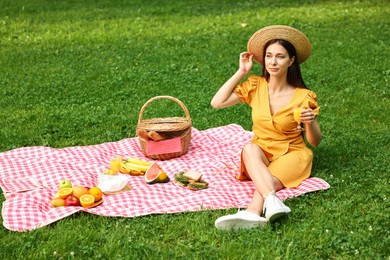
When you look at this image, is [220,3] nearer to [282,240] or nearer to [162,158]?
[162,158]

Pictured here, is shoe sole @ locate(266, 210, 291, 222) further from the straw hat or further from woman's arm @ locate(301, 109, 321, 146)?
the straw hat

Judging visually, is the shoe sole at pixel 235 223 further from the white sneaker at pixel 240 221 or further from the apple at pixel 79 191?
the apple at pixel 79 191

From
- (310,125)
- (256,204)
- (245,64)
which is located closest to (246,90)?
(245,64)

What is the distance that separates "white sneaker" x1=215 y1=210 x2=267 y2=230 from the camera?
4.35 m

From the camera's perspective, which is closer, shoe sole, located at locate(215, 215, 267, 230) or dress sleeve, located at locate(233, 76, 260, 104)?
shoe sole, located at locate(215, 215, 267, 230)

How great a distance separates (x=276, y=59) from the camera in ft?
17.3

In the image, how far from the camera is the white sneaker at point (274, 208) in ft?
14.5

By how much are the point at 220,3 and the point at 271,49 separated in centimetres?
867

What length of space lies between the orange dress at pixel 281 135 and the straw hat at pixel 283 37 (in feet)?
1.00

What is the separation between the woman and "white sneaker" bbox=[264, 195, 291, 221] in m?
0.37

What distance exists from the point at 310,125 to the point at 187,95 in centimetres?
288

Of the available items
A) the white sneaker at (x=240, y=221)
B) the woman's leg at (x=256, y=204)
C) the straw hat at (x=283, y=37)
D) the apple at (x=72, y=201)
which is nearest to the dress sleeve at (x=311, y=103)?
the straw hat at (x=283, y=37)

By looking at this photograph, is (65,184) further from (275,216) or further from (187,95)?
(187,95)

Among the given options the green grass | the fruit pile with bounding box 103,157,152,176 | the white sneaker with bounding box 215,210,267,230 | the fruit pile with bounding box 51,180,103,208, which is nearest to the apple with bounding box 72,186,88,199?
the fruit pile with bounding box 51,180,103,208
